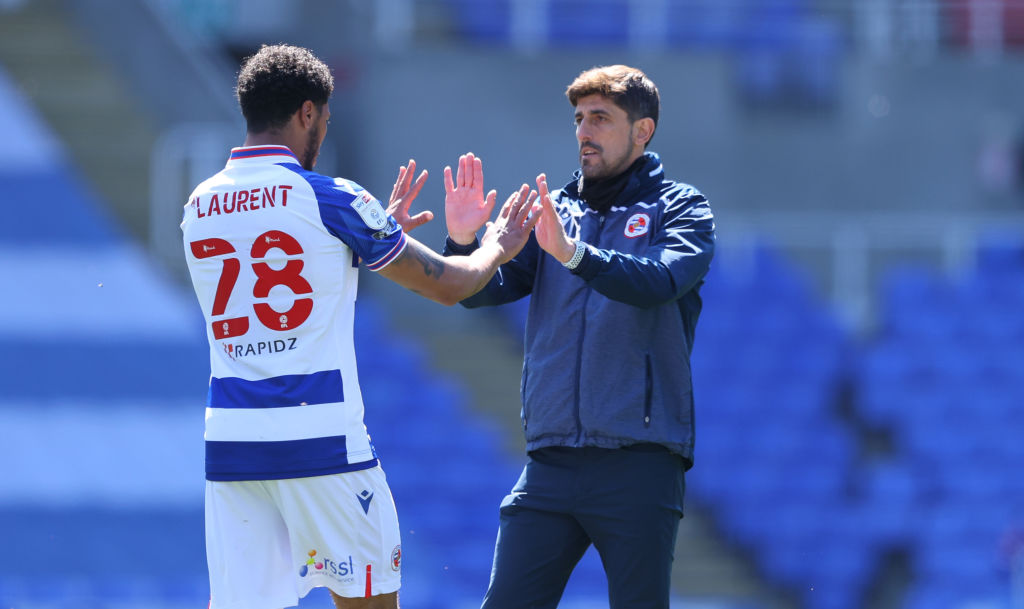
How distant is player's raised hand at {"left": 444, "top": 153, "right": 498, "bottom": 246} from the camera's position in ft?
14.0

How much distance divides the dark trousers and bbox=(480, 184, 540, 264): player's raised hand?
646 mm

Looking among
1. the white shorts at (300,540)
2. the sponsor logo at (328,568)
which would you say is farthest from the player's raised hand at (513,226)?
the sponsor logo at (328,568)

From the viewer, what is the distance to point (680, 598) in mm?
10141

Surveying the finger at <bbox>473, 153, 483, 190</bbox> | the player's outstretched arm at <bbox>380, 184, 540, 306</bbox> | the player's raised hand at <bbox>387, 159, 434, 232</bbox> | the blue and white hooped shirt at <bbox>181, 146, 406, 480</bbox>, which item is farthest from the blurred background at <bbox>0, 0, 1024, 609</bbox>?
the blue and white hooped shirt at <bbox>181, 146, 406, 480</bbox>

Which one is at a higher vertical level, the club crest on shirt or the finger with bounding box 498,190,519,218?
the finger with bounding box 498,190,519,218

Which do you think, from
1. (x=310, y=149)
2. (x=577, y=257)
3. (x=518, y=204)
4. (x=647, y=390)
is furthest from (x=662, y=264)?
(x=310, y=149)

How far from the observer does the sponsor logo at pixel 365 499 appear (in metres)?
3.76

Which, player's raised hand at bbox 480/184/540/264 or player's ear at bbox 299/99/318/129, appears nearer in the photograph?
player's ear at bbox 299/99/318/129

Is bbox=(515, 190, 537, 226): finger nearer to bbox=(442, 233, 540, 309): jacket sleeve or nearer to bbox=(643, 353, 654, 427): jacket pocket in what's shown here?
bbox=(442, 233, 540, 309): jacket sleeve

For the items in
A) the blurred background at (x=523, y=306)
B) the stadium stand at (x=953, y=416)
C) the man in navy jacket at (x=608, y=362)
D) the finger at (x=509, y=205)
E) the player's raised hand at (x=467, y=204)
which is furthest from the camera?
the blurred background at (x=523, y=306)

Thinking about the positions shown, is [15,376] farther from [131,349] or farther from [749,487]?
[749,487]

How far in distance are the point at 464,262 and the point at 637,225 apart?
618 mm

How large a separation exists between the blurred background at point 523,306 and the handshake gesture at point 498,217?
4781 millimetres

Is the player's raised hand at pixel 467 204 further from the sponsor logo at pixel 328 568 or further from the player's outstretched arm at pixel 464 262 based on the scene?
the sponsor logo at pixel 328 568
